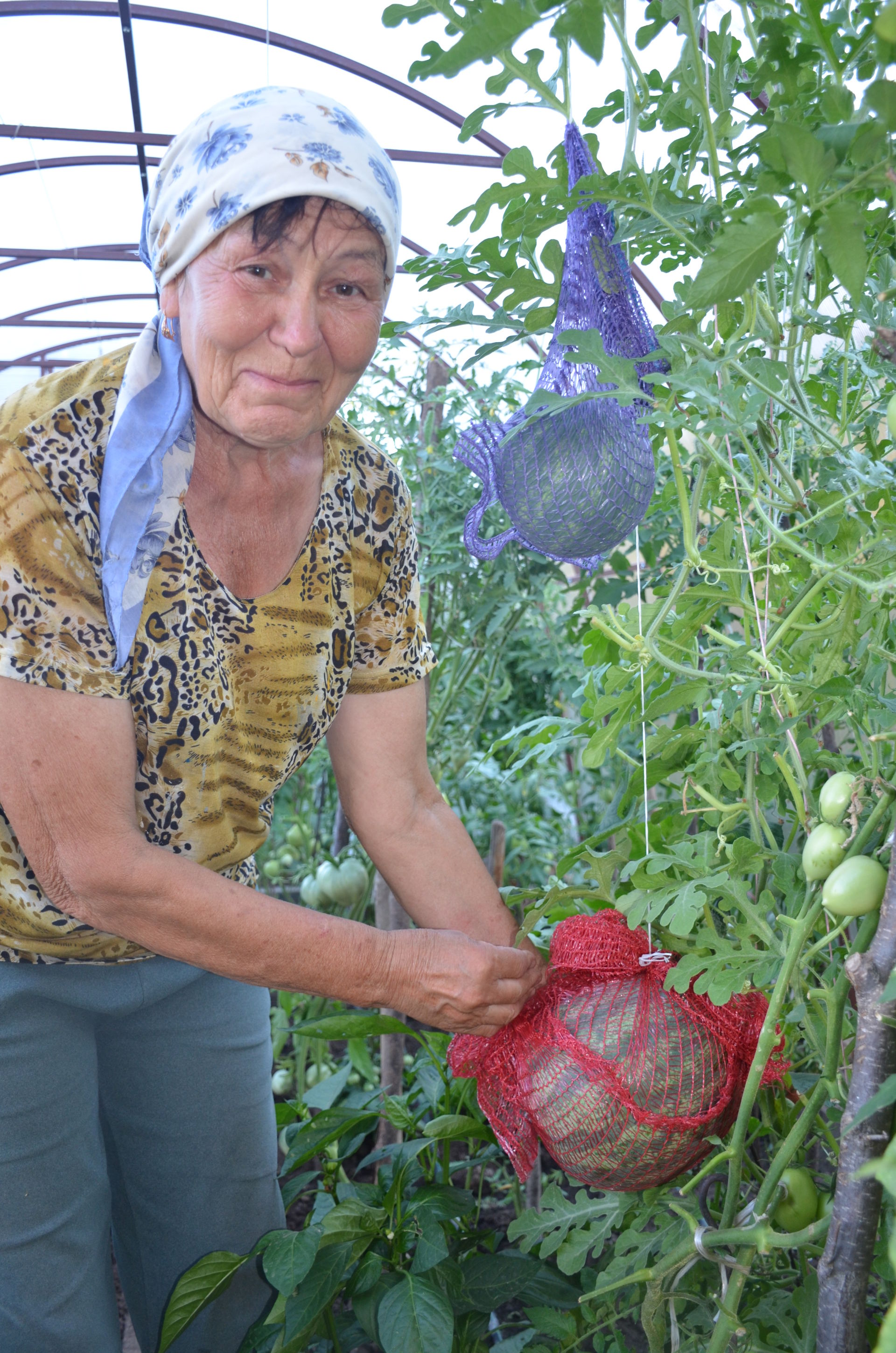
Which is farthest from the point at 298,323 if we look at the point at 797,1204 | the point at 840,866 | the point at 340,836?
the point at 340,836

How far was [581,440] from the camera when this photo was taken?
1.00 meters

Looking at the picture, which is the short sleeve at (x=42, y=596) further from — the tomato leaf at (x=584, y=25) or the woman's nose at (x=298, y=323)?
the tomato leaf at (x=584, y=25)

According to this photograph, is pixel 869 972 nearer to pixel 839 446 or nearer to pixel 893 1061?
pixel 893 1061

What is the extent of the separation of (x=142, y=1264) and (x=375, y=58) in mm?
3440

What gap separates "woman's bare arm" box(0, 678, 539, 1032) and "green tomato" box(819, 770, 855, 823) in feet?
1.36

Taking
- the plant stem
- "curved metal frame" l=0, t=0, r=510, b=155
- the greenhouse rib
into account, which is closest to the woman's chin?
the plant stem

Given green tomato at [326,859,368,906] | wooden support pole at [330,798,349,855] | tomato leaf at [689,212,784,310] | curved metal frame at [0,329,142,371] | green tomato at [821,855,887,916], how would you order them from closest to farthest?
1. tomato leaf at [689,212,784,310]
2. green tomato at [821,855,887,916]
3. green tomato at [326,859,368,906]
4. wooden support pole at [330,798,349,855]
5. curved metal frame at [0,329,142,371]

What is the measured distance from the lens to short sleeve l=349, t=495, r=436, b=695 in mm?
1307

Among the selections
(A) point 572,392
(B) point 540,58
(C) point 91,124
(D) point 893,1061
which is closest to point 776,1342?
(D) point 893,1061

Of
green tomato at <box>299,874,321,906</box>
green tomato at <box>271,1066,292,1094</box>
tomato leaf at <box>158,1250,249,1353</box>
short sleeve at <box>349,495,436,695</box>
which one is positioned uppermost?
short sleeve at <box>349,495,436,695</box>

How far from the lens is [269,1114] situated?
140cm

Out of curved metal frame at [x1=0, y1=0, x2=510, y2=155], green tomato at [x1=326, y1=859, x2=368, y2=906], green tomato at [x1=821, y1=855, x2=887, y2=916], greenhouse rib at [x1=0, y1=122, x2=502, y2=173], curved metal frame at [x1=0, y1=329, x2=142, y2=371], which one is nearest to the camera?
green tomato at [x1=821, y1=855, x2=887, y2=916]

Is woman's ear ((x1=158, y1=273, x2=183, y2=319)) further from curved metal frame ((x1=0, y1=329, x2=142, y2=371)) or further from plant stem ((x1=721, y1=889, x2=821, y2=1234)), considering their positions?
curved metal frame ((x1=0, y1=329, x2=142, y2=371))

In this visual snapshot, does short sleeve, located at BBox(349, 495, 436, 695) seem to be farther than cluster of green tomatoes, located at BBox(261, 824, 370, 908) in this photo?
No
